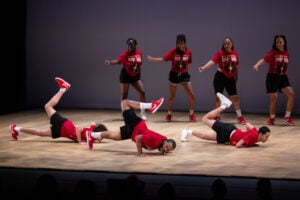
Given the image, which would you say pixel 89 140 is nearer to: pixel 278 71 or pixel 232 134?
pixel 232 134

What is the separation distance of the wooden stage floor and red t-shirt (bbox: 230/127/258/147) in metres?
0.10

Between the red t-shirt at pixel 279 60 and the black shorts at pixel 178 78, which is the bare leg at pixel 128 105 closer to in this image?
the black shorts at pixel 178 78

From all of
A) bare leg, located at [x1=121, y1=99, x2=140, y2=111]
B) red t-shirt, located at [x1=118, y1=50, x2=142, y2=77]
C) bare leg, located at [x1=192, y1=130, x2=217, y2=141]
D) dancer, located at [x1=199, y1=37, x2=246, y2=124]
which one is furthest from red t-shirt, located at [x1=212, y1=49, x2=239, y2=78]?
bare leg, located at [x1=121, y1=99, x2=140, y2=111]

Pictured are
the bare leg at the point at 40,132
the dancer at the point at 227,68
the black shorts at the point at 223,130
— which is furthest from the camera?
the dancer at the point at 227,68

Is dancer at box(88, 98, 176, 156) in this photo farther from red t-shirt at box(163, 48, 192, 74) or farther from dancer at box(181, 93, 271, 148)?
red t-shirt at box(163, 48, 192, 74)

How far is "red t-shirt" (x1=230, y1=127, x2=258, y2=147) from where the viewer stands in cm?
884

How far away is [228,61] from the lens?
11180 mm

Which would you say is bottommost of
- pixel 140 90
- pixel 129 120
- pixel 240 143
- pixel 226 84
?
pixel 240 143

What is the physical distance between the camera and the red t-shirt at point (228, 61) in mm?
11172

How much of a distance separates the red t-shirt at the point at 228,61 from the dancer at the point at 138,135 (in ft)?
7.85

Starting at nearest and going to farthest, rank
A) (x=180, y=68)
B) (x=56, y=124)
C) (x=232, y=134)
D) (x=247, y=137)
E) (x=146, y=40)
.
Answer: (x=247, y=137) < (x=232, y=134) < (x=56, y=124) < (x=180, y=68) < (x=146, y=40)

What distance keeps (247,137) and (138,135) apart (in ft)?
4.59

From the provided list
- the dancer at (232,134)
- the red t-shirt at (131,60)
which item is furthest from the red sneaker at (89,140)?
the red t-shirt at (131,60)

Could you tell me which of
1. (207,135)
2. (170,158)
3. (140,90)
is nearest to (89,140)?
(170,158)
